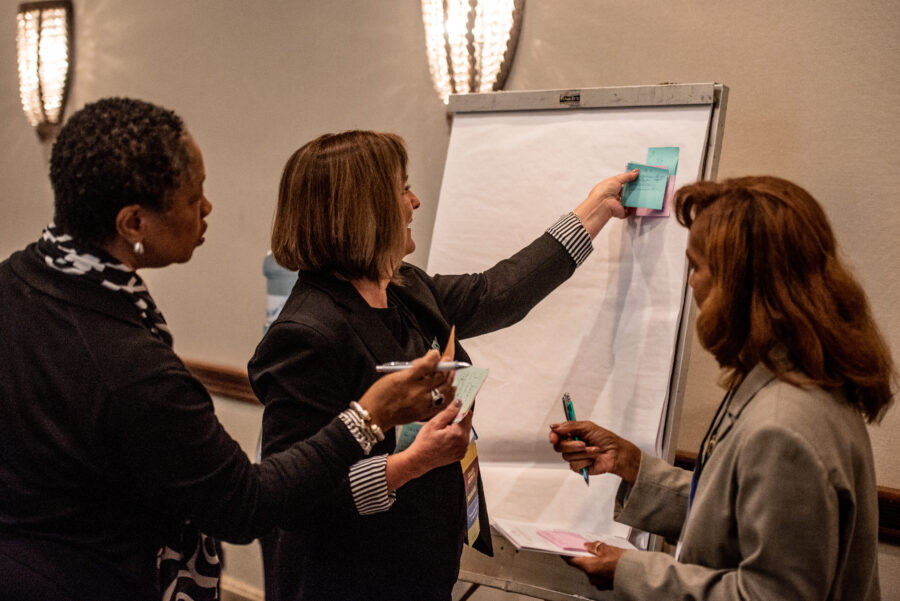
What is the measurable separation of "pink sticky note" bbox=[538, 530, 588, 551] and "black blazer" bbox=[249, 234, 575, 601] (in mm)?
195

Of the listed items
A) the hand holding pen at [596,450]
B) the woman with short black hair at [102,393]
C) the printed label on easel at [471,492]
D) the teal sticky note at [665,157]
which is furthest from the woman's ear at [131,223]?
the teal sticky note at [665,157]

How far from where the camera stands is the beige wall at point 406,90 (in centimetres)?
183

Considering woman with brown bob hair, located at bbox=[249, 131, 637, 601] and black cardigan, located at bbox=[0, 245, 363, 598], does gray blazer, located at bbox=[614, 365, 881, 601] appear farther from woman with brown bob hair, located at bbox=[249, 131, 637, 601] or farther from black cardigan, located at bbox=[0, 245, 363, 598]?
black cardigan, located at bbox=[0, 245, 363, 598]

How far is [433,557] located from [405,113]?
1.64 m

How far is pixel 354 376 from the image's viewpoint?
4.55 ft

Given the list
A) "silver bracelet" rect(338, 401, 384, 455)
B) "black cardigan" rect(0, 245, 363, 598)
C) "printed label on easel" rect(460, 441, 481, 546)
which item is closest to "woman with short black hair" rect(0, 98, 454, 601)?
"black cardigan" rect(0, 245, 363, 598)

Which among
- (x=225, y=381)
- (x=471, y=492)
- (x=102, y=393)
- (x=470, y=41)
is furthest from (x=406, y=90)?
(x=102, y=393)

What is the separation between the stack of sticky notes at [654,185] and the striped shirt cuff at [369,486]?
0.85 metres

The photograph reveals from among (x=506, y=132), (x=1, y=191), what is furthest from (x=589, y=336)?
(x=1, y=191)

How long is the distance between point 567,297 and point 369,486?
2.52 feet

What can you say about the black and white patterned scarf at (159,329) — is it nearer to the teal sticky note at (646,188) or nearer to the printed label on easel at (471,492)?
the printed label on easel at (471,492)

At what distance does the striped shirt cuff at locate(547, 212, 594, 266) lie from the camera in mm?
1739

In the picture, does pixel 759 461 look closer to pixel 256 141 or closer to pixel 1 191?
pixel 256 141

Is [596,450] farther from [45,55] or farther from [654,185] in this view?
[45,55]
